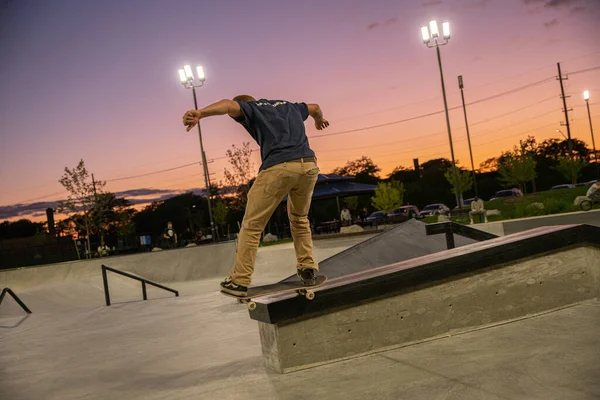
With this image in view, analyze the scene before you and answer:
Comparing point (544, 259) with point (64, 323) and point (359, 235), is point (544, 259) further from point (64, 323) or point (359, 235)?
point (359, 235)

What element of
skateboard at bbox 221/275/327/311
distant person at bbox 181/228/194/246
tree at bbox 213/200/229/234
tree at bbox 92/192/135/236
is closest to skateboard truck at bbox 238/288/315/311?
skateboard at bbox 221/275/327/311

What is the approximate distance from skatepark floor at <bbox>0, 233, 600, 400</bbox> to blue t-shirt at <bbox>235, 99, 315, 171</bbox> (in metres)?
1.71

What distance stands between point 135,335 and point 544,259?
515 centimetres

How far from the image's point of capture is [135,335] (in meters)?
7.30

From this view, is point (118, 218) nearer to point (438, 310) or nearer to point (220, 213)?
point (220, 213)

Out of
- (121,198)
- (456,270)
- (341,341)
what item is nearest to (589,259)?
(456,270)

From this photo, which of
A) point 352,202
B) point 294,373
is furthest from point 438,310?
point 352,202

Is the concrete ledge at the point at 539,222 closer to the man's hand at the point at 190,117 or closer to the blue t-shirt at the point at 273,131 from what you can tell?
the blue t-shirt at the point at 273,131

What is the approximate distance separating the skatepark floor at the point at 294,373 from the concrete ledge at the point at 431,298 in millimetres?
132

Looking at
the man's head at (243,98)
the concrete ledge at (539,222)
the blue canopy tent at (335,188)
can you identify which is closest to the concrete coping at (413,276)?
the man's head at (243,98)

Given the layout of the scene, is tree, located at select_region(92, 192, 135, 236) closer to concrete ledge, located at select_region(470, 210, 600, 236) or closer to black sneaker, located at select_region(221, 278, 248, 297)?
concrete ledge, located at select_region(470, 210, 600, 236)

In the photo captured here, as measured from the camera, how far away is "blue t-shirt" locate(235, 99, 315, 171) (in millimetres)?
4438

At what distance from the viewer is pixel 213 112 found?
4.13m

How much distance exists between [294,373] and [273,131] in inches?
75.5
